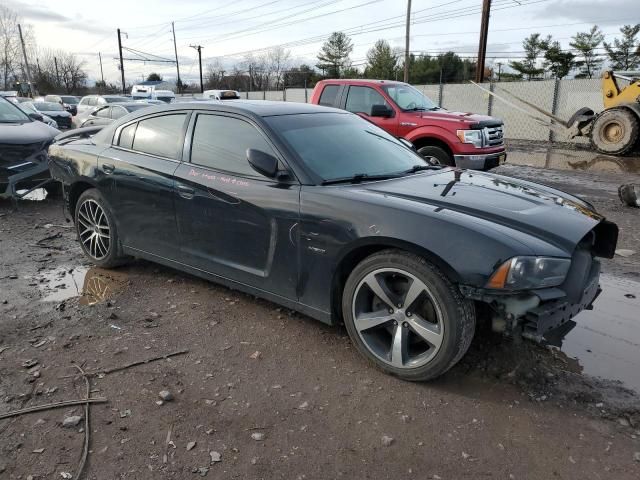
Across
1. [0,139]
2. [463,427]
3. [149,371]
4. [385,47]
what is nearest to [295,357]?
[149,371]

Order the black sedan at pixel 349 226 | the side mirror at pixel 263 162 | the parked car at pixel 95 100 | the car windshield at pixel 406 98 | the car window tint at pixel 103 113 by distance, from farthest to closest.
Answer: the parked car at pixel 95 100 → the car window tint at pixel 103 113 → the car windshield at pixel 406 98 → the side mirror at pixel 263 162 → the black sedan at pixel 349 226

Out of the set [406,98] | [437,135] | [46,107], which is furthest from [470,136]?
[46,107]

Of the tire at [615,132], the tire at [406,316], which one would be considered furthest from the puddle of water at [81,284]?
the tire at [615,132]

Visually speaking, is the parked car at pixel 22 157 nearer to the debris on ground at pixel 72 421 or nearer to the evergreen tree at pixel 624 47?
the debris on ground at pixel 72 421

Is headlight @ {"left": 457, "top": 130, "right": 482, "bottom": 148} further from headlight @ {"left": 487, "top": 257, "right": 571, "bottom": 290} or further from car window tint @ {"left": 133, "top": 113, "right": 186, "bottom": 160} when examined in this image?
headlight @ {"left": 487, "top": 257, "right": 571, "bottom": 290}

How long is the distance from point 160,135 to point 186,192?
748mm

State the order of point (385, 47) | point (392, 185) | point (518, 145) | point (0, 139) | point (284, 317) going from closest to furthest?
point (392, 185), point (284, 317), point (0, 139), point (518, 145), point (385, 47)

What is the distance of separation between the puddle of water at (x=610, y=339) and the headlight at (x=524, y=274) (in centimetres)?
93

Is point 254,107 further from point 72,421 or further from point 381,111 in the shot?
point 381,111

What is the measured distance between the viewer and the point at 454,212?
116 inches

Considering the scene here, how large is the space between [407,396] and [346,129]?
7.19ft

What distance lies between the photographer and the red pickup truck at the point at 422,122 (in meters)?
8.63

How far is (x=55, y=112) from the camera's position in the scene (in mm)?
20844

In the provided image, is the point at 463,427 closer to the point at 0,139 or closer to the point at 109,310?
the point at 109,310
